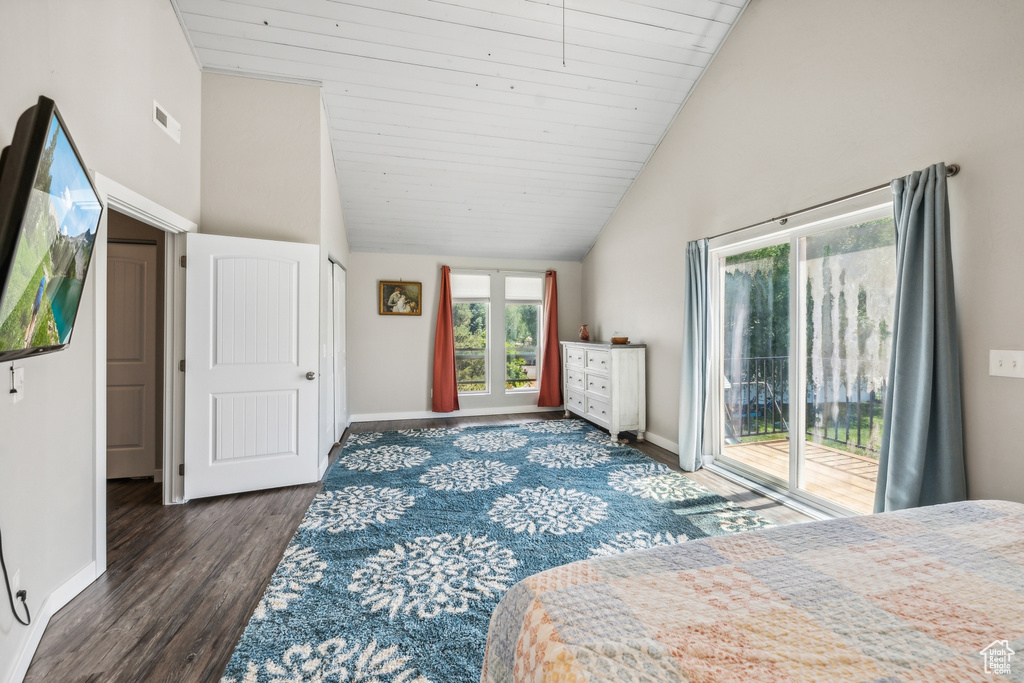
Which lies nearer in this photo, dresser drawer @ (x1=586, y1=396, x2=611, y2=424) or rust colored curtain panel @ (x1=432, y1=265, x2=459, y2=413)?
dresser drawer @ (x1=586, y1=396, x2=611, y2=424)

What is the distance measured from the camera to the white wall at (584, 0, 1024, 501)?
6.14ft

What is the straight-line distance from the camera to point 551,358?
605cm

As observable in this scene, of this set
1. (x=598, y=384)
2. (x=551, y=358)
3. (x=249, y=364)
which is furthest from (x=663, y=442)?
(x=249, y=364)

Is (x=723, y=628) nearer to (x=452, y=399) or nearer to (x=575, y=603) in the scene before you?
(x=575, y=603)

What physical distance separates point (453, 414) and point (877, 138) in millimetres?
4837

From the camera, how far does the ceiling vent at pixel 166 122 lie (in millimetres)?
2527

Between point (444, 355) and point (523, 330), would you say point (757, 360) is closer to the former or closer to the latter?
point (523, 330)

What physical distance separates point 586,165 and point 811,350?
266cm

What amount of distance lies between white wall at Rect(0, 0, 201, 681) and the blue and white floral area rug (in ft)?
2.77

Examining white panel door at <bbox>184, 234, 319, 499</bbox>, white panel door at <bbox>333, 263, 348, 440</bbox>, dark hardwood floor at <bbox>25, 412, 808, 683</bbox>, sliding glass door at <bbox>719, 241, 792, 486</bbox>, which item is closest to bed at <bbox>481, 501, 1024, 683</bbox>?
dark hardwood floor at <bbox>25, 412, 808, 683</bbox>

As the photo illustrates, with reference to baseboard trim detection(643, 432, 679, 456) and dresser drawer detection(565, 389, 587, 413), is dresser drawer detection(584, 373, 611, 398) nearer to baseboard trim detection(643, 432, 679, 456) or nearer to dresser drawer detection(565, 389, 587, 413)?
dresser drawer detection(565, 389, 587, 413)

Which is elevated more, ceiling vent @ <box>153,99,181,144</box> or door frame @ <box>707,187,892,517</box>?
ceiling vent @ <box>153,99,181,144</box>

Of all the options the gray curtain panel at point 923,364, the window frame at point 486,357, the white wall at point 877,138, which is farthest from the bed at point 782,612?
the window frame at point 486,357

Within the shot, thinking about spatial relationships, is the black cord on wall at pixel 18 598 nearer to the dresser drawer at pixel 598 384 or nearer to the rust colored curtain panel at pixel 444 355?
the dresser drawer at pixel 598 384
